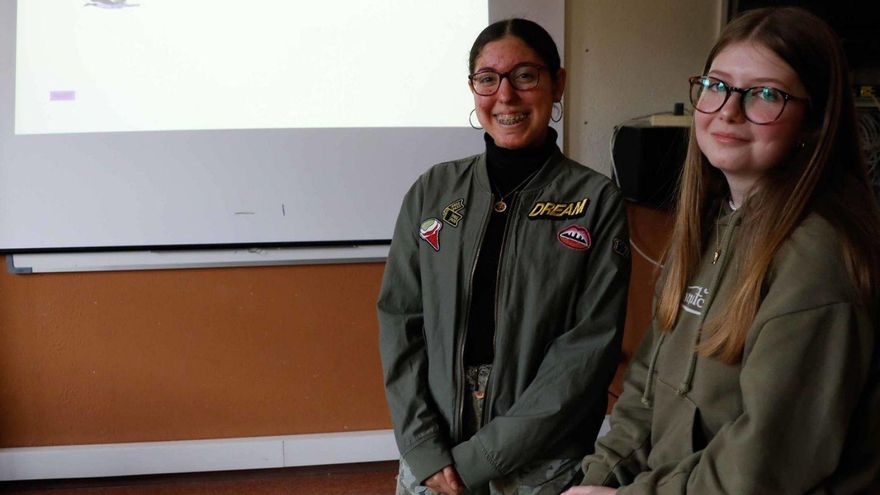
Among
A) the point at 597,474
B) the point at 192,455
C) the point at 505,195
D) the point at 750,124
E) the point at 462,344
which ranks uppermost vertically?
the point at 750,124

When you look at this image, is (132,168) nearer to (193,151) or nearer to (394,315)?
(193,151)

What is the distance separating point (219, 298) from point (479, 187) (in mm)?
1387

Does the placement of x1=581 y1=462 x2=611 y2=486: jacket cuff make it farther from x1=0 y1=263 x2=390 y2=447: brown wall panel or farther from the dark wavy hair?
x1=0 y1=263 x2=390 y2=447: brown wall panel

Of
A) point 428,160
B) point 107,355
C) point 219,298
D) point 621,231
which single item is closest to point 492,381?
point 621,231

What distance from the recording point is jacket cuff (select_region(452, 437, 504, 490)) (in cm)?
116

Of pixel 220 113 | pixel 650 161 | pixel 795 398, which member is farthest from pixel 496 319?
pixel 220 113

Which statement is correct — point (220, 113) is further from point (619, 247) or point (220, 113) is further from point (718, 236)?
point (718, 236)

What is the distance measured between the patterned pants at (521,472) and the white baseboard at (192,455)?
1280 millimetres

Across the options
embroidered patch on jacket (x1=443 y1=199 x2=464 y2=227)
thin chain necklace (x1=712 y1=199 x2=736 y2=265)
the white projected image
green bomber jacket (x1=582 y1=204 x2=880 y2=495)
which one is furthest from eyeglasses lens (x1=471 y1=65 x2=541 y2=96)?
the white projected image

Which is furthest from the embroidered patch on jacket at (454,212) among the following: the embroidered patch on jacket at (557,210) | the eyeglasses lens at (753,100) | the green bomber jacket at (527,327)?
the eyeglasses lens at (753,100)

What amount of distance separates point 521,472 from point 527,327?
25cm

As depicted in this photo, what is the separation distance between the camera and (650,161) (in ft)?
7.31

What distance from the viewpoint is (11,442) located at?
2.37 m

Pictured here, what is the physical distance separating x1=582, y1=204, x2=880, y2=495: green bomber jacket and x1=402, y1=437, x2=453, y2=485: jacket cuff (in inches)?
15.3
